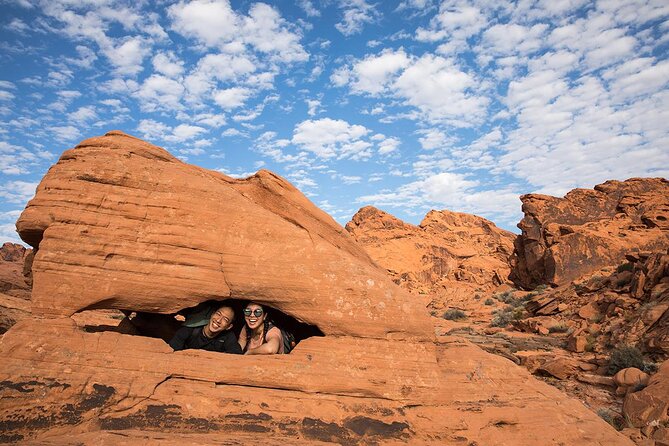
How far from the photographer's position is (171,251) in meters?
5.36

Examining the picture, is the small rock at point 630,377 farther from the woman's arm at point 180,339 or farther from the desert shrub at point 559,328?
the woman's arm at point 180,339

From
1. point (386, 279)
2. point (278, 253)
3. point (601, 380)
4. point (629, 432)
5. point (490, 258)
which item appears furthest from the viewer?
point (490, 258)

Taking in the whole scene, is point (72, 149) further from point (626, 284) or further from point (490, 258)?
point (490, 258)

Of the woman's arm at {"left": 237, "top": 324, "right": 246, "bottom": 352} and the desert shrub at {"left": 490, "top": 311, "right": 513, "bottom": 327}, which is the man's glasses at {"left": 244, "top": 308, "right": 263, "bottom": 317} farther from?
the desert shrub at {"left": 490, "top": 311, "right": 513, "bottom": 327}

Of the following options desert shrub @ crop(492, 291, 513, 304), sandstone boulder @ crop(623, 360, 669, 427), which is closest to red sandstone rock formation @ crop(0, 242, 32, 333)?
sandstone boulder @ crop(623, 360, 669, 427)

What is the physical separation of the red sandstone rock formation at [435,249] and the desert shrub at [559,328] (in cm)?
2067

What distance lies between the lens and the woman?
5.59 meters

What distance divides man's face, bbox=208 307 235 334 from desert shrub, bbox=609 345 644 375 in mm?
10450

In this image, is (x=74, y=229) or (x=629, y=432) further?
(x=629, y=432)

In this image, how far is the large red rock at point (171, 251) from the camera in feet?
16.5

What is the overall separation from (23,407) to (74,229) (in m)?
2.05

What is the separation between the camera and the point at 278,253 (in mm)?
5648

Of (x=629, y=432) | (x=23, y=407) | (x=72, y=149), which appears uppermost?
(x=72, y=149)

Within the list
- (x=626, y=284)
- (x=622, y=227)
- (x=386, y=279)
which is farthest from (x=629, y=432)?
(x=622, y=227)
